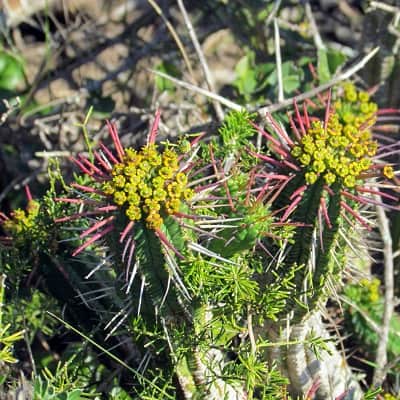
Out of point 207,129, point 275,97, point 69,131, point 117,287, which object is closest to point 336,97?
point 275,97

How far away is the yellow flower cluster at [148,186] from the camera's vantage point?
4.96 feet

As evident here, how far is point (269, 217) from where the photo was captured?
1728 mm

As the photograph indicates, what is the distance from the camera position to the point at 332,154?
1.69 m

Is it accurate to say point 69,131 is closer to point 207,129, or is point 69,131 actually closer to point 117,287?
point 207,129

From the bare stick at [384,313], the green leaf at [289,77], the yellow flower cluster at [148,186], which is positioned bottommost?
the bare stick at [384,313]

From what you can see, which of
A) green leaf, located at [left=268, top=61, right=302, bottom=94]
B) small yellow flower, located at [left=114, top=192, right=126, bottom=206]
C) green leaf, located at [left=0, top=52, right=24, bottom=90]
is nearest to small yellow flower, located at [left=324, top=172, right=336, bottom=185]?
small yellow flower, located at [left=114, top=192, right=126, bottom=206]

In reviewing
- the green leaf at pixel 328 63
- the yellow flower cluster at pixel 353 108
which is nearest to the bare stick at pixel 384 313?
the yellow flower cluster at pixel 353 108

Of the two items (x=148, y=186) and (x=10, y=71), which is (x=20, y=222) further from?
(x=10, y=71)

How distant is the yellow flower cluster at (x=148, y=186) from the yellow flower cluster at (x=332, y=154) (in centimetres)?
32

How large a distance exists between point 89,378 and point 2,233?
1.22 meters

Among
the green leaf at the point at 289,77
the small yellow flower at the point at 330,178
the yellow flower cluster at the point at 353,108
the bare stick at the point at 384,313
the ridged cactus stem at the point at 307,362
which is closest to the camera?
the small yellow flower at the point at 330,178

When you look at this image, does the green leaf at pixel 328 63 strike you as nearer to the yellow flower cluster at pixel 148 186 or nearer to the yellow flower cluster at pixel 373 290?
the yellow flower cluster at pixel 373 290

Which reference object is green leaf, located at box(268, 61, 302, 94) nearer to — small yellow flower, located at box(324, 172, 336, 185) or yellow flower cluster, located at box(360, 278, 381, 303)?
yellow flower cluster, located at box(360, 278, 381, 303)

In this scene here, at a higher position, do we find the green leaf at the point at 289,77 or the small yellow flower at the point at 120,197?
the small yellow flower at the point at 120,197
